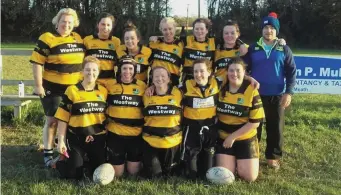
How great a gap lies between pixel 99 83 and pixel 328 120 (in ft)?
15.0

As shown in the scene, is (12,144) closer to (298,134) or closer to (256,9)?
(298,134)

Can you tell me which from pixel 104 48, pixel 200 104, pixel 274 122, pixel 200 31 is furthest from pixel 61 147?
pixel 274 122

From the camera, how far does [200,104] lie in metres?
4.95

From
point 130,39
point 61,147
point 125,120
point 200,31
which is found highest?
point 200,31

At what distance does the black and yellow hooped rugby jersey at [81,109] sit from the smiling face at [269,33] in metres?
2.21

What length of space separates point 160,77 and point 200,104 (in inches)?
22.7

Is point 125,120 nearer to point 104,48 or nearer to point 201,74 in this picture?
point 201,74

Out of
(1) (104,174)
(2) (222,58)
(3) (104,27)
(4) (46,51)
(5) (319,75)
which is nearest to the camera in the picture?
(1) (104,174)

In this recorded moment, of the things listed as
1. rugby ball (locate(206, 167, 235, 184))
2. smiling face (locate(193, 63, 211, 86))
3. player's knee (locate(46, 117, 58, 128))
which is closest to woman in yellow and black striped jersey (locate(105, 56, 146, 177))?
smiling face (locate(193, 63, 211, 86))

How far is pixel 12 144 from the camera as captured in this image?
618cm

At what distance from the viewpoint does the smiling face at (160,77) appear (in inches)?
190

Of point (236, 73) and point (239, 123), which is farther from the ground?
point (236, 73)

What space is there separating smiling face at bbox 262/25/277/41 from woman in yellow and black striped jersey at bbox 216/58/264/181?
2.26 ft

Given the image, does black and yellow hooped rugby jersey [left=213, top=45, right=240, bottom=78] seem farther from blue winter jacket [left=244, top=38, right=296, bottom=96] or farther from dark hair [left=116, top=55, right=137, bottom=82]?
dark hair [left=116, top=55, right=137, bottom=82]
